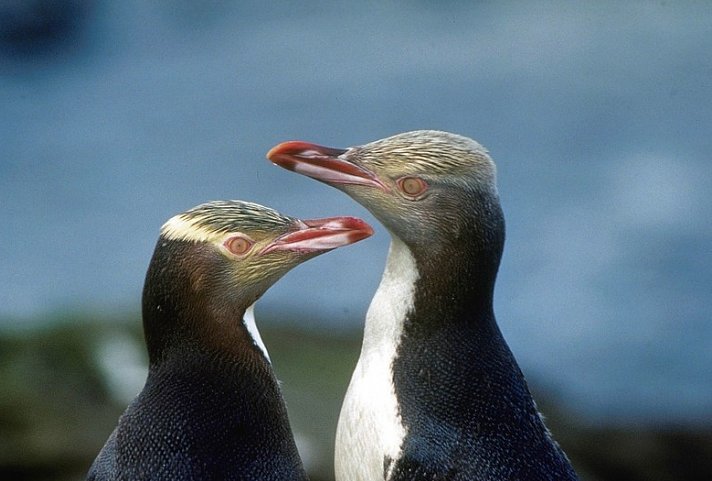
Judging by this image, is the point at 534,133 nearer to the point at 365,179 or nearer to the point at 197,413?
the point at 365,179

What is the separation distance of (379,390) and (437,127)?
2.60 metres

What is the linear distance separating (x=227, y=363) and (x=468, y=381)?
0.54 m

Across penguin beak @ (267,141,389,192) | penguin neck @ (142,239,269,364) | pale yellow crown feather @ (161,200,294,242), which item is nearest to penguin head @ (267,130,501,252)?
penguin beak @ (267,141,389,192)

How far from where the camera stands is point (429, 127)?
216 inches

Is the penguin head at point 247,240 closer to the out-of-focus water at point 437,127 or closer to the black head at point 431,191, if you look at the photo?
the black head at point 431,191

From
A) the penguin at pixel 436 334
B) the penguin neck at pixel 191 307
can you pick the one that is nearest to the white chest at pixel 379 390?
the penguin at pixel 436 334

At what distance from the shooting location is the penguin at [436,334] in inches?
116

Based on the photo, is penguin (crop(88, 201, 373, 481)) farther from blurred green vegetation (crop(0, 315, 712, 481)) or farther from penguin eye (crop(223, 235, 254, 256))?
blurred green vegetation (crop(0, 315, 712, 481))

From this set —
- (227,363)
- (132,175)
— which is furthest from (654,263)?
(227,363)

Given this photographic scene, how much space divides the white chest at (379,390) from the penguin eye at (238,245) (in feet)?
1.17

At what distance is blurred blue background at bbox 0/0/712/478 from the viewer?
5.50 meters

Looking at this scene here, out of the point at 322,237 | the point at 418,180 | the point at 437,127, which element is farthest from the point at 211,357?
the point at 437,127

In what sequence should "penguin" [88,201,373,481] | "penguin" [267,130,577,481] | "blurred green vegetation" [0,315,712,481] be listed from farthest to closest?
"blurred green vegetation" [0,315,712,481] → "penguin" [267,130,577,481] → "penguin" [88,201,373,481]

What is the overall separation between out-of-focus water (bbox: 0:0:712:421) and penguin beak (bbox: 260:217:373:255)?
2.44 m
